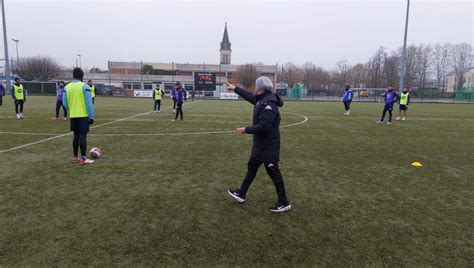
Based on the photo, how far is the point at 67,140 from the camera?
10227mm

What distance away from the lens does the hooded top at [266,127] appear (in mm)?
4473

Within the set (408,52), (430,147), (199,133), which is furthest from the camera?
→ (408,52)

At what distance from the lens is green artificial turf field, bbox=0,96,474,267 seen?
3.49 meters

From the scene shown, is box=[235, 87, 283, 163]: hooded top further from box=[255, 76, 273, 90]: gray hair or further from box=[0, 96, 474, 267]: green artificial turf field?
box=[0, 96, 474, 267]: green artificial turf field

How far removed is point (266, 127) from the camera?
4457 millimetres

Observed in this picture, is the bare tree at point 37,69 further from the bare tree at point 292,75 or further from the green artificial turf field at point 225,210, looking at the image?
the green artificial turf field at point 225,210

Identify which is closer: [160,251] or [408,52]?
[160,251]

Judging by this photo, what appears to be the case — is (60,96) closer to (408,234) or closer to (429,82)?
(408,234)

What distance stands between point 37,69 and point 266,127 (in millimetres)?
83936

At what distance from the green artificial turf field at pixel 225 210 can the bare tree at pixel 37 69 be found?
251ft

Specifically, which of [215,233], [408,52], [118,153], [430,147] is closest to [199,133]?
[118,153]

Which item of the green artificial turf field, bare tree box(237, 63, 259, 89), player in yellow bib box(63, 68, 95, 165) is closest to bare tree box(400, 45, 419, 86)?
bare tree box(237, 63, 259, 89)

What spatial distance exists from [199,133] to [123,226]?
8561 mm

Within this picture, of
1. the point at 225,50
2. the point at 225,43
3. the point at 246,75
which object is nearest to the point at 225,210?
the point at 246,75
